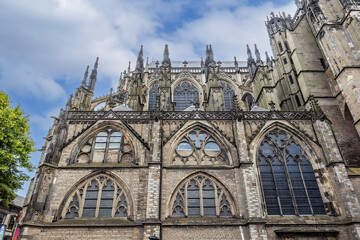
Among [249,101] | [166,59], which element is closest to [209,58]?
[166,59]

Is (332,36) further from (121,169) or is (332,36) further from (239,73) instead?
(121,169)

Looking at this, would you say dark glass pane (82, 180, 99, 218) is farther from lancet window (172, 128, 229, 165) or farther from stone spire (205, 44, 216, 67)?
stone spire (205, 44, 216, 67)

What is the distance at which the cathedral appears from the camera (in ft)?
39.6

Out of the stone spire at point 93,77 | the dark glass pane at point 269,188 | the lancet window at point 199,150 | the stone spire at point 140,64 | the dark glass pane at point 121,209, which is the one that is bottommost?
the dark glass pane at point 121,209

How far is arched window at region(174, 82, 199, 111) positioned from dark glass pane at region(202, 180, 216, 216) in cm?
1430

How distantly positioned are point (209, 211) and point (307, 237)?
5.11 m

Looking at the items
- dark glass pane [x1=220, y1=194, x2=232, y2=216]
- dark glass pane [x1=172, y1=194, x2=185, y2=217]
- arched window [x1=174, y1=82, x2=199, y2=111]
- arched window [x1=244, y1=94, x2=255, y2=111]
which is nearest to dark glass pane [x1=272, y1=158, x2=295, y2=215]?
dark glass pane [x1=220, y1=194, x2=232, y2=216]

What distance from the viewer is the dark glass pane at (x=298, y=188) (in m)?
13.2

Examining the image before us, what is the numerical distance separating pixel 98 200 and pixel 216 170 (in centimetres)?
691

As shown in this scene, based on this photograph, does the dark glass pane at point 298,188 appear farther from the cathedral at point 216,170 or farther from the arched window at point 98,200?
the arched window at point 98,200

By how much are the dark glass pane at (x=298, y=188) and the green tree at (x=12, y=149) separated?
1511 centimetres

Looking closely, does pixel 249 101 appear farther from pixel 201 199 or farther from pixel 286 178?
pixel 201 199

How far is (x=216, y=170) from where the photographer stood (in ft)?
45.7

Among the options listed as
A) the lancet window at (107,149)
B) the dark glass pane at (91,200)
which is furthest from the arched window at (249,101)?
the dark glass pane at (91,200)
